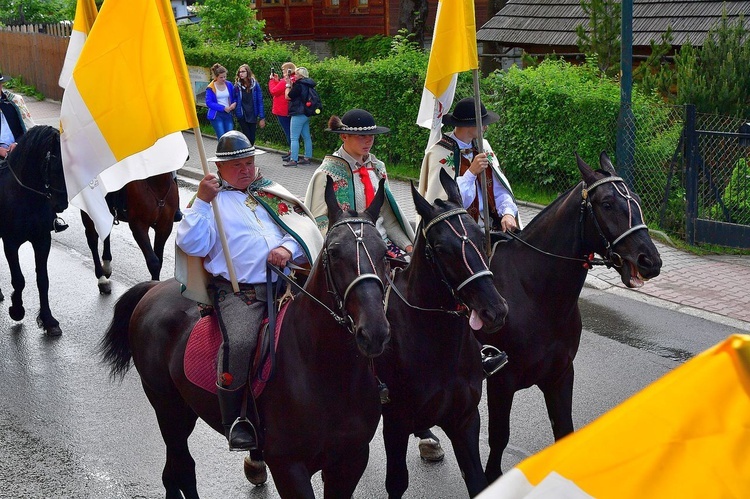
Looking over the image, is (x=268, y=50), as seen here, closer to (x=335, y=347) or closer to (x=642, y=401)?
(x=335, y=347)

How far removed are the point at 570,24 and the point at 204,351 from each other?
55.8 ft

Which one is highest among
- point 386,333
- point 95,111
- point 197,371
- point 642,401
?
point 95,111

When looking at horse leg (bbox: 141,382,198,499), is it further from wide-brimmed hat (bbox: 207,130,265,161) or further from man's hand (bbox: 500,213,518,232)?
man's hand (bbox: 500,213,518,232)

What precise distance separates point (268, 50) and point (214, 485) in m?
16.5

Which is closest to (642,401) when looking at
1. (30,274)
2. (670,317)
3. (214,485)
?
(214,485)

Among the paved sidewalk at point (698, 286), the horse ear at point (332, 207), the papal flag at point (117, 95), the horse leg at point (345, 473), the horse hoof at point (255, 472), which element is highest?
the papal flag at point (117, 95)

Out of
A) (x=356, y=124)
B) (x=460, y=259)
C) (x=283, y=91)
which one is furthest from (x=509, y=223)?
(x=283, y=91)

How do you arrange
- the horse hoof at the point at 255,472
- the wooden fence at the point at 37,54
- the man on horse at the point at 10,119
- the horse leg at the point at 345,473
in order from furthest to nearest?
the wooden fence at the point at 37,54 → the man on horse at the point at 10,119 → the horse hoof at the point at 255,472 → the horse leg at the point at 345,473

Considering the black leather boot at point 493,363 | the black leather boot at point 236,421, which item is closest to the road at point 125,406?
the black leather boot at point 493,363

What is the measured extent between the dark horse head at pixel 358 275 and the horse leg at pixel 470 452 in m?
1.22

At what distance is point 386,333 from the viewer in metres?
4.08

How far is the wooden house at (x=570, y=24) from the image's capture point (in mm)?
17531

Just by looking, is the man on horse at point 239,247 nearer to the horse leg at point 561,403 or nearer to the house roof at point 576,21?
the horse leg at point 561,403

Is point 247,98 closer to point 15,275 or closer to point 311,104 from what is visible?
point 311,104
